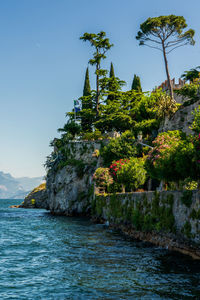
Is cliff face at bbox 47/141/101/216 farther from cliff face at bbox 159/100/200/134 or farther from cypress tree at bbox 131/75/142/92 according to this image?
cypress tree at bbox 131/75/142/92

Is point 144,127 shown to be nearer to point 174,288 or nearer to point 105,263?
point 105,263

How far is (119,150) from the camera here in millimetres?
42031

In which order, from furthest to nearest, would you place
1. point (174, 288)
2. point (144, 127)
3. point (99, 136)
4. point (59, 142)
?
point (59, 142), point (99, 136), point (144, 127), point (174, 288)

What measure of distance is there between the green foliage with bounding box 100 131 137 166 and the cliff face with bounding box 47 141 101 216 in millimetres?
2919

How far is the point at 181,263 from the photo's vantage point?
12734mm

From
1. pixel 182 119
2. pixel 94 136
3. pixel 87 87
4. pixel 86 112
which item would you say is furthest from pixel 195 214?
pixel 87 87

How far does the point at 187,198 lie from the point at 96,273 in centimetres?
615

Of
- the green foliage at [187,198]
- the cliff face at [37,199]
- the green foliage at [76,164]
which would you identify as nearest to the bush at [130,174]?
the green foliage at [187,198]

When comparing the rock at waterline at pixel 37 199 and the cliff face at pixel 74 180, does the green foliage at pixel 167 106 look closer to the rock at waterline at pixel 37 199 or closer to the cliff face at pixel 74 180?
the cliff face at pixel 74 180

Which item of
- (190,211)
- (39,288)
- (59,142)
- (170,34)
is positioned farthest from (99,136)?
(39,288)

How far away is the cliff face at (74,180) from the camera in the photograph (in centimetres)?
4778

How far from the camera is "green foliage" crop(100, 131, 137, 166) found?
41.7m

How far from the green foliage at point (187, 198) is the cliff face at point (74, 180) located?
30.7 meters

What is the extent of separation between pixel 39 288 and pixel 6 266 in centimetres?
363
